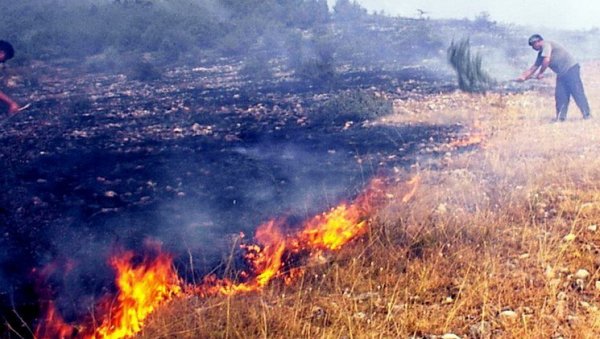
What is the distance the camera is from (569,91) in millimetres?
8219

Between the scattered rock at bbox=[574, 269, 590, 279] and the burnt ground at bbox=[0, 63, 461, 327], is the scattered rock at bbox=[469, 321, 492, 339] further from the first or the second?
the burnt ground at bbox=[0, 63, 461, 327]

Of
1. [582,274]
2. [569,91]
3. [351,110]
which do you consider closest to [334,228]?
[582,274]

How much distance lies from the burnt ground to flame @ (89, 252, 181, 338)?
0.48 ft

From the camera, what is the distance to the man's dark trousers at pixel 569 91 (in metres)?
8.12

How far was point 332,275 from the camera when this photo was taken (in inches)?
143

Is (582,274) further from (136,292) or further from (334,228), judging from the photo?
(136,292)

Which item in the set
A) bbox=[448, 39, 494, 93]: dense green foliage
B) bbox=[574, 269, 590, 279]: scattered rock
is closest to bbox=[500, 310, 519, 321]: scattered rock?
bbox=[574, 269, 590, 279]: scattered rock

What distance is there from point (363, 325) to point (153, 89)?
11273 millimetres

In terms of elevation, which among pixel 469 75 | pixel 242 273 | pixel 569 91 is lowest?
pixel 242 273

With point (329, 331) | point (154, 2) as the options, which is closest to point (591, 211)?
point (329, 331)

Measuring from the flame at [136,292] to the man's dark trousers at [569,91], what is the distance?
22.9 feet

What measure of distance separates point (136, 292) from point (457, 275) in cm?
221

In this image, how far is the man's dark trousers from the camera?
26.7 feet

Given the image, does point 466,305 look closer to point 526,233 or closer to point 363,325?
point 363,325
